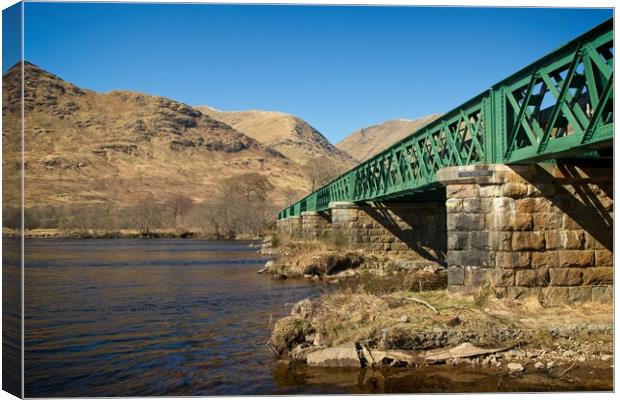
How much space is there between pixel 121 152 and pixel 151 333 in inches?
5874

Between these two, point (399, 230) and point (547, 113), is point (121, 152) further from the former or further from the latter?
point (547, 113)

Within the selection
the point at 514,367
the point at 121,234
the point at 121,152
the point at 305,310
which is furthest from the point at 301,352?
the point at 121,152

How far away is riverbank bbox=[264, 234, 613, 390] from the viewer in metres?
9.49

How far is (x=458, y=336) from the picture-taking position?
33.4 feet

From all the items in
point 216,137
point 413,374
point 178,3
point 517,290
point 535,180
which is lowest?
point 413,374

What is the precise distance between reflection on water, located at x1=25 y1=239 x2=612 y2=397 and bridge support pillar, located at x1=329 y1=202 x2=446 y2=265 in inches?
344

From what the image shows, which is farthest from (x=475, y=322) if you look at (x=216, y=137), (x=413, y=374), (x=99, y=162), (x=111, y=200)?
(x=216, y=137)

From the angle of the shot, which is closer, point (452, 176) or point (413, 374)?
point (413, 374)

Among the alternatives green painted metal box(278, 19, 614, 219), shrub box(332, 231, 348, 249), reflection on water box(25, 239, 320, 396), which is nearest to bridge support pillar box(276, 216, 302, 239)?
shrub box(332, 231, 348, 249)

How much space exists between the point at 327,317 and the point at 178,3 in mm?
6405

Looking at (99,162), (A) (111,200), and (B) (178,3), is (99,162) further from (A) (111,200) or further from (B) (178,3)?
(B) (178,3)

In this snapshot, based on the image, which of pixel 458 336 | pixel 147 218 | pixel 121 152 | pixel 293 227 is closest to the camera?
pixel 458 336

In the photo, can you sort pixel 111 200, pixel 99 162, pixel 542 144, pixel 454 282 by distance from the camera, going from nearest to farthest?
pixel 542 144, pixel 454 282, pixel 111 200, pixel 99 162

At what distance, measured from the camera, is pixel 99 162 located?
473 ft
